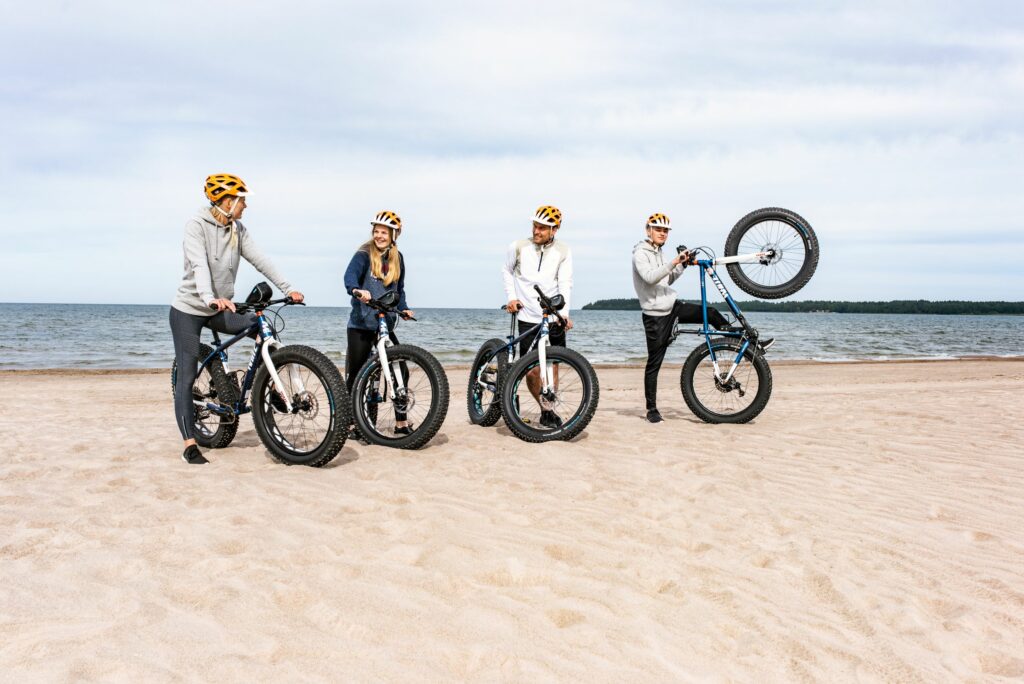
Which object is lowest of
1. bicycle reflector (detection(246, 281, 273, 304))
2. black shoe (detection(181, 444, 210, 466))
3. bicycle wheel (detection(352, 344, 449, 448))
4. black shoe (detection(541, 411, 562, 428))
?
black shoe (detection(181, 444, 210, 466))

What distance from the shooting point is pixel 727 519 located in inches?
156

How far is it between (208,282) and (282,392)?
103cm

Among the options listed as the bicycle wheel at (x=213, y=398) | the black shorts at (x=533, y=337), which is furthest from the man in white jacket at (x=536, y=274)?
the bicycle wheel at (x=213, y=398)

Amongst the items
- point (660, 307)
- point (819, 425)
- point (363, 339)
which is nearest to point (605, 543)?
point (363, 339)

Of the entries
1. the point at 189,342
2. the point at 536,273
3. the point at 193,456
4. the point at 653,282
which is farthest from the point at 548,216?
the point at 193,456

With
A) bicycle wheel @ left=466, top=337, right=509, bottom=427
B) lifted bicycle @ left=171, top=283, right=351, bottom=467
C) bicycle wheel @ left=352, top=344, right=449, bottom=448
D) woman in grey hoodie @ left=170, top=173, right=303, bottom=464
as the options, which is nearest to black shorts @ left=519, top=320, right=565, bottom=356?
bicycle wheel @ left=466, top=337, right=509, bottom=427

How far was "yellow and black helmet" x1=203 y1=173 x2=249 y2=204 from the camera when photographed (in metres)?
5.09

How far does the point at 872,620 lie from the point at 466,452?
137 inches

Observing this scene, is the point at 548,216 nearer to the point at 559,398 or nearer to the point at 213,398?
the point at 559,398

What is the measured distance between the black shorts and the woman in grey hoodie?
7.57ft

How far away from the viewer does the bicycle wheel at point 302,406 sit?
16.1 ft

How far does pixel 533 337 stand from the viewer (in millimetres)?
6543

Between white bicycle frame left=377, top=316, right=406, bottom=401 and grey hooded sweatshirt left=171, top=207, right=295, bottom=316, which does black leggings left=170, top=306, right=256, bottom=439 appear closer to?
grey hooded sweatshirt left=171, top=207, right=295, bottom=316

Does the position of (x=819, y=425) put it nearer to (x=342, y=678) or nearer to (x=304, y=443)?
(x=304, y=443)
